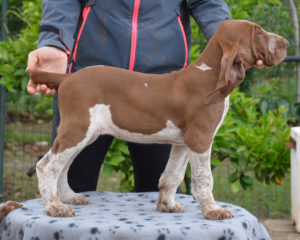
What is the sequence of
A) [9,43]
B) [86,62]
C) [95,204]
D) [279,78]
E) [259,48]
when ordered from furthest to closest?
1. [279,78]
2. [9,43]
3. [86,62]
4. [95,204]
5. [259,48]

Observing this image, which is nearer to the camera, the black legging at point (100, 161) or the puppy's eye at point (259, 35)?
the puppy's eye at point (259, 35)

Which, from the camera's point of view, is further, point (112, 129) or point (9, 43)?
point (9, 43)

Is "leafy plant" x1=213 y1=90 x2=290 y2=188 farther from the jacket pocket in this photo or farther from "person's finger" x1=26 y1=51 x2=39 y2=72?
"person's finger" x1=26 y1=51 x2=39 y2=72

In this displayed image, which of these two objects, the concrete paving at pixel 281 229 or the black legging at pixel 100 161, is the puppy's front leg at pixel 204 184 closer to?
the black legging at pixel 100 161

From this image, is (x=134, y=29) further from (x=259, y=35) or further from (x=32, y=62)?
(x=259, y=35)

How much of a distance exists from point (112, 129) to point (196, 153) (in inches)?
12.9

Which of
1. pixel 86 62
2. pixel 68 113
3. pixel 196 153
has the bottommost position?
pixel 196 153

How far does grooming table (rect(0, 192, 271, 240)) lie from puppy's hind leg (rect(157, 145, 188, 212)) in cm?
4

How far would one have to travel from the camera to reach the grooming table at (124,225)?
1739mm

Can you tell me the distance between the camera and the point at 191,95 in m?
1.86

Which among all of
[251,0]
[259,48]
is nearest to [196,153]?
[259,48]

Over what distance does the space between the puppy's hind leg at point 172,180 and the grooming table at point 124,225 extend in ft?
0.14

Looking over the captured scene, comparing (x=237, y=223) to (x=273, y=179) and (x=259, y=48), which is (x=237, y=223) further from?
(x=273, y=179)

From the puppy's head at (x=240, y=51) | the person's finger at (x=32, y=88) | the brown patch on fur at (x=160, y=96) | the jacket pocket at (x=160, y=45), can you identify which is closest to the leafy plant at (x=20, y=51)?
the jacket pocket at (x=160, y=45)
